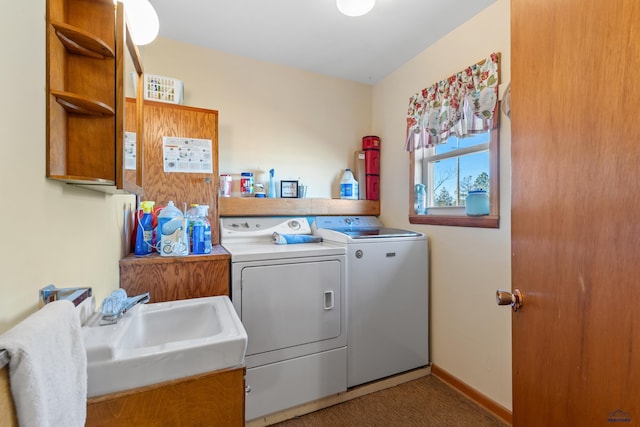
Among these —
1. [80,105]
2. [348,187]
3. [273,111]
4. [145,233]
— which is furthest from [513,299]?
[273,111]

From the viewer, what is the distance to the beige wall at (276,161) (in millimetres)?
617

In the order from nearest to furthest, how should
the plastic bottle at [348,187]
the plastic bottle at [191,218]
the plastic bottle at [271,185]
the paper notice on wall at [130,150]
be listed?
the paper notice on wall at [130,150]
the plastic bottle at [191,218]
the plastic bottle at [271,185]
the plastic bottle at [348,187]

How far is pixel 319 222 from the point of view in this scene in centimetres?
249

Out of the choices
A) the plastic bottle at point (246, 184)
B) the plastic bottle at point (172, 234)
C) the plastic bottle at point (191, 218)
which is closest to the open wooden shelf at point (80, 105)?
the plastic bottle at point (172, 234)

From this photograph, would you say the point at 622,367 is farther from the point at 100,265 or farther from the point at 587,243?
the point at 100,265

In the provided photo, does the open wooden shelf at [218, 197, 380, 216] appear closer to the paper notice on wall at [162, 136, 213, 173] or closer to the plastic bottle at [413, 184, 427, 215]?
the paper notice on wall at [162, 136, 213, 173]

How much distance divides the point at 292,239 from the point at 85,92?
1511 mm

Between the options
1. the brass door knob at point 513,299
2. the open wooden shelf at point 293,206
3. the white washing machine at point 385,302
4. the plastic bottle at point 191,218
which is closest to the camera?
the brass door knob at point 513,299

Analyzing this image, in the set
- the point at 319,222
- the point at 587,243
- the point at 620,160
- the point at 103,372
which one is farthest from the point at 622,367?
the point at 319,222

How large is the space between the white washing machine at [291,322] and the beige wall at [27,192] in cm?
89

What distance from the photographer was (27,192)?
63 cm

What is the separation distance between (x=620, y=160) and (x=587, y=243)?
0.20 m

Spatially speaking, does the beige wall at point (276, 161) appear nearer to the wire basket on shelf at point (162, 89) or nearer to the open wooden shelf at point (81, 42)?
the open wooden shelf at point (81, 42)

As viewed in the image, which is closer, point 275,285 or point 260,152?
point 275,285
